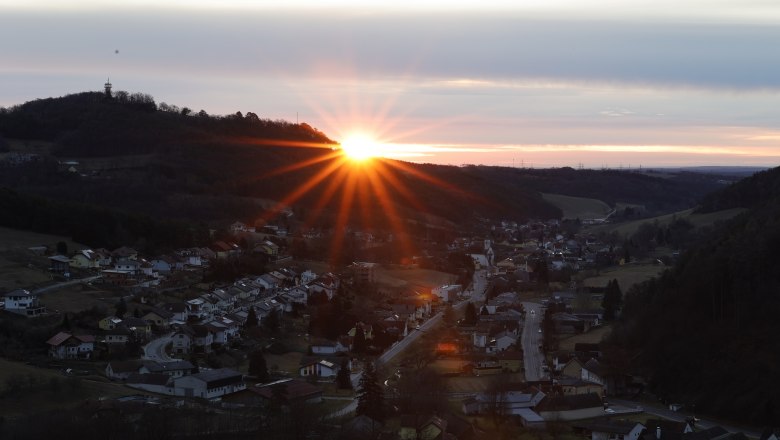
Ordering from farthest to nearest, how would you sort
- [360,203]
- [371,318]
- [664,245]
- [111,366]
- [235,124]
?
[235,124]
[360,203]
[664,245]
[371,318]
[111,366]

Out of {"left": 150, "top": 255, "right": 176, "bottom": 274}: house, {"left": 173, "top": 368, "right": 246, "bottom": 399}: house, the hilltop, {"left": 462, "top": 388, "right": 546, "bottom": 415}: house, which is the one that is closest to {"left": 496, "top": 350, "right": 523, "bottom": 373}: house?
{"left": 462, "top": 388, "right": 546, "bottom": 415}: house

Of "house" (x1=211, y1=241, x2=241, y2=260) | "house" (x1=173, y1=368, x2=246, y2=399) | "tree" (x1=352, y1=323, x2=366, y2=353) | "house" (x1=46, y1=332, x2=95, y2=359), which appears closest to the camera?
"house" (x1=173, y1=368, x2=246, y2=399)

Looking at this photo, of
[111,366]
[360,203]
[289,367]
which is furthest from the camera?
[360,203]

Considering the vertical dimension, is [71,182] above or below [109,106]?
below

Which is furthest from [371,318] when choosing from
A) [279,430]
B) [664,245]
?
[664,245]

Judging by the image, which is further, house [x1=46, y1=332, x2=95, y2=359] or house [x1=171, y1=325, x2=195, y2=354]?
house [x1=171, y1=325, x2=195, y2=354]

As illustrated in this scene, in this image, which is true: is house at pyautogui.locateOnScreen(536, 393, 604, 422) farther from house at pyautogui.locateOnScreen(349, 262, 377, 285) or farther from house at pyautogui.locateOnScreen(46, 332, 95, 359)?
house at pyautogui.locateOnScreen(349, 262, 377, 285)

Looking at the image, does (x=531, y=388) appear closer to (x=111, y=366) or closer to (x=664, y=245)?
(x=111, y=366)
